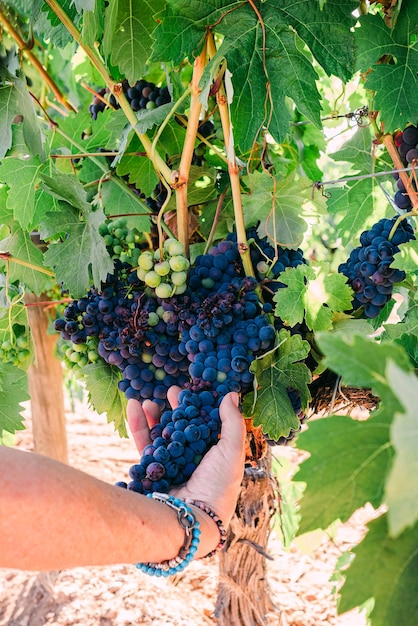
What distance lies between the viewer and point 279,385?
113cm

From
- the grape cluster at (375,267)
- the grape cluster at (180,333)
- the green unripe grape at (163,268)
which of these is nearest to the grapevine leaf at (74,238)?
the grape cluster at (180,333)

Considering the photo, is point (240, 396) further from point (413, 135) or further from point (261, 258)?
point (413, 135)

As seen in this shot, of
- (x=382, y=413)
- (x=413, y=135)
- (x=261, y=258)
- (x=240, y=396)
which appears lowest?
(x=382, y=413)

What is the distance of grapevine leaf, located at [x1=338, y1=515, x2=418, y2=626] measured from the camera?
1.90 feet

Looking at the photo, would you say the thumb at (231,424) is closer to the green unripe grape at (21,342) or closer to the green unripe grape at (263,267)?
the green unripe grape at (263,267)

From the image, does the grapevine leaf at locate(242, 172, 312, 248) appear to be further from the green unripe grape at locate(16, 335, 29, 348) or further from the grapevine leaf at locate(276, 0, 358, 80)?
the green unripe grape at locate(16, 335, 29, 348)

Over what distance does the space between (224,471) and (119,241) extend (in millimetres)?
617

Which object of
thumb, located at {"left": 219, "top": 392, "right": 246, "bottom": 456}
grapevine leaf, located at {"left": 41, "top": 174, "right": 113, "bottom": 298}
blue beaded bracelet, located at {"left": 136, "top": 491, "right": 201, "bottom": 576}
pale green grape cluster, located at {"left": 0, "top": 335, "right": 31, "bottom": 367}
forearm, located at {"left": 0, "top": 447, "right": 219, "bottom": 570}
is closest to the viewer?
forearm, located at {"left": 0, "top": 447, "right": 219, "bottom": 570}

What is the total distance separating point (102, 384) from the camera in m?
1.40

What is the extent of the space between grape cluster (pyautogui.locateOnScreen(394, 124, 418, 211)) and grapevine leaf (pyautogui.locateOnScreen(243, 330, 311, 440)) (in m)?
0.36

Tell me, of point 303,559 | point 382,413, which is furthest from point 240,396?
point 303,559

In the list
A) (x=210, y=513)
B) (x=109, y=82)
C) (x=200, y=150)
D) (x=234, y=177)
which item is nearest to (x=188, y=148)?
(x=234, y=177)

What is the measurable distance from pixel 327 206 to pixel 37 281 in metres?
0.72

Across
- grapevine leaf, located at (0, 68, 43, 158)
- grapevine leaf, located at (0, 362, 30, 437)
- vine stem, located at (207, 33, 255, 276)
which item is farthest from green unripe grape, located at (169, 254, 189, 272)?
grapevine leaf, located at (0, 362, 30, 437)
